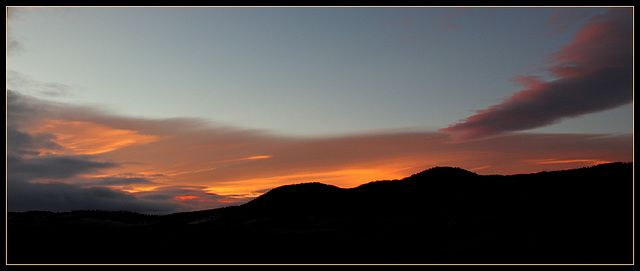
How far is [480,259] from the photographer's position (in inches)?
1070

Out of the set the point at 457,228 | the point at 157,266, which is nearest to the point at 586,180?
the point at 457,228

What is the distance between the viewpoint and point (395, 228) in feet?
130

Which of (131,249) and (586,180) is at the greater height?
(586,180)

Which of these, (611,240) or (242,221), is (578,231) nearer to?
(611,240)

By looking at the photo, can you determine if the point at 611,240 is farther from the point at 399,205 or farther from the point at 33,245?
the point at 33,245

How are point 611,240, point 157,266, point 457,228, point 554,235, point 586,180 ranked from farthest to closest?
point 586,180, point 457,228, point 554,235, point 611,240, point 157,266

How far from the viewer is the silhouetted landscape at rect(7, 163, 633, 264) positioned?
29.2 meters

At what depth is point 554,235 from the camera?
3328 centimetres

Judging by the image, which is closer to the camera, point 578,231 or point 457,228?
point 578,231

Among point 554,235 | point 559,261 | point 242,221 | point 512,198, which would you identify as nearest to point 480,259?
point 559,261

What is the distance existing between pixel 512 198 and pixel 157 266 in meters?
37.6

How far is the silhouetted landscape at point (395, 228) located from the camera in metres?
29.2

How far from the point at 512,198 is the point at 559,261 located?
2243 centimetres

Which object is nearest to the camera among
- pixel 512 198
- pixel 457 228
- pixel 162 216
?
pixel 457 228
